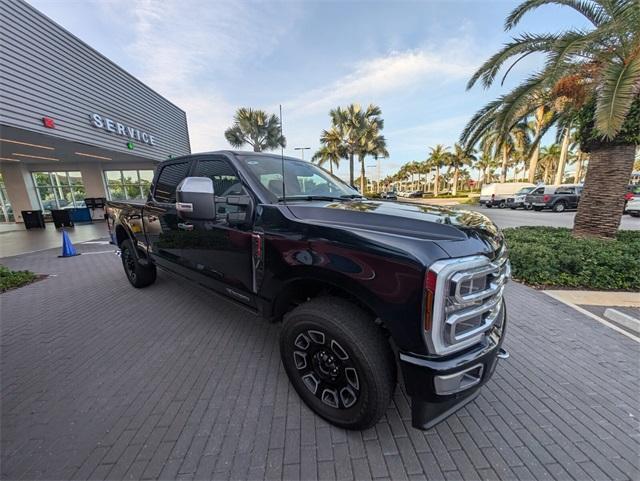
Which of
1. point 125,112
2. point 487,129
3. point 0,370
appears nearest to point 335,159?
point 125,112

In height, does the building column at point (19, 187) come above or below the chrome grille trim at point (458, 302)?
above

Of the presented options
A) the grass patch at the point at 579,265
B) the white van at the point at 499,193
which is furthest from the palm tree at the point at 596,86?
the white van at the point at 499,193

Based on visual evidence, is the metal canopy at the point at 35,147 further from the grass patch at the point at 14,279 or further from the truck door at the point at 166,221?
the truck door at the point at 166,221

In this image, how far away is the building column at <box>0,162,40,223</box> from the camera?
1455 centimetres

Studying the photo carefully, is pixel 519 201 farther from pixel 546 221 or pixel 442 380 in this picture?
pixel 442 380

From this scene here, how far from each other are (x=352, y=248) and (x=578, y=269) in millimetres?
5083

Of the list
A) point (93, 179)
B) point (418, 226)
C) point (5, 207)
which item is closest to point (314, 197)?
point (418, 226)

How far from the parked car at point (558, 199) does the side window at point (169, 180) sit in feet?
77.5

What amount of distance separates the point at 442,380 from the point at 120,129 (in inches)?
587

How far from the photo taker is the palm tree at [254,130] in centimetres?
2184

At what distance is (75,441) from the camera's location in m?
1.87

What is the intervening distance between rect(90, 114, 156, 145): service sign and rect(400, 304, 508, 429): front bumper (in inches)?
538

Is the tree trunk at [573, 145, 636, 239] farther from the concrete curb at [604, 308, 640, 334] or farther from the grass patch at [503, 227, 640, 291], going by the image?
the concrete curb at [604, 308, 640, 334]

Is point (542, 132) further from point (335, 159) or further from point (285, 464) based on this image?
point (335, 159)
